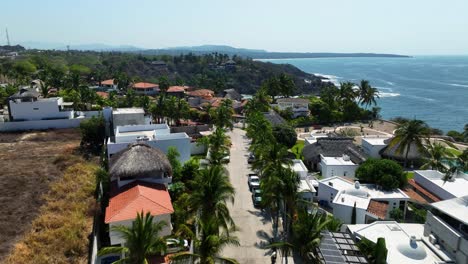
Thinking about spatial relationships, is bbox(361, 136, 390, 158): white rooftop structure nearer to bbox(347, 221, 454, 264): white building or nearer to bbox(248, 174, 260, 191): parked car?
bbox(248, 174, 260, 191): parked car

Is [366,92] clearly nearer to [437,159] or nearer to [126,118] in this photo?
[437,159]

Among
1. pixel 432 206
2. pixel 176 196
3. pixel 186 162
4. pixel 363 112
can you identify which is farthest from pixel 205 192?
pixel 363 112

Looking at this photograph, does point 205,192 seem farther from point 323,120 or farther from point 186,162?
point 323,120

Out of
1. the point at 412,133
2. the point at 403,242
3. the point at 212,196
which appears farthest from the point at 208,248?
the point at 412,133

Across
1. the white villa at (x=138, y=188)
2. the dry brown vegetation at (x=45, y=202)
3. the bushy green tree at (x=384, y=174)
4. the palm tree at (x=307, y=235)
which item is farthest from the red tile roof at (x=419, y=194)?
the dry brown vegetation at (x=45, y=202)

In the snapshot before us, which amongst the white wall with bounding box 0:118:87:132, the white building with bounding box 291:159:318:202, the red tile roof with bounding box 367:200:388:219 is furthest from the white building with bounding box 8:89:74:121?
the red tile roof with bounding box 367:200:388:219
